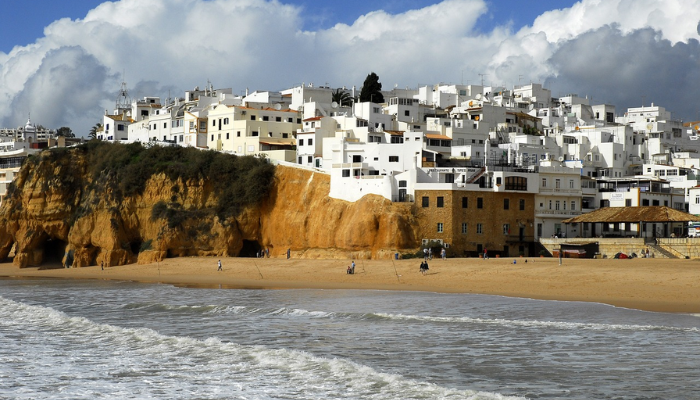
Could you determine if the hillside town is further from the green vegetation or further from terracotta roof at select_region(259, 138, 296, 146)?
the green vegetation

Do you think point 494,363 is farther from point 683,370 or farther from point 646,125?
point 646,125

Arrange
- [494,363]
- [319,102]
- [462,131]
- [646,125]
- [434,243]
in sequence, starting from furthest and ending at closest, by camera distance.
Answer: [646,125] < [319,102] < [462,131] < [434,243] < [494,363]

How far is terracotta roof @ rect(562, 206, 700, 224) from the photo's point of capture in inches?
1937

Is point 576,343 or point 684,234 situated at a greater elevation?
point 684,234

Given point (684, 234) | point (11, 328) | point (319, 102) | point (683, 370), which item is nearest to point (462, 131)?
point (319, 102)

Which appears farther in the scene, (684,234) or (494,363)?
(684,234)

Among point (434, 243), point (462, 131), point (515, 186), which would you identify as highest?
point (462, 131)

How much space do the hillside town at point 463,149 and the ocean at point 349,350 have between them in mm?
18252

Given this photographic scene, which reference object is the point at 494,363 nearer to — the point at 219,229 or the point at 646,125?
the point at 219,229

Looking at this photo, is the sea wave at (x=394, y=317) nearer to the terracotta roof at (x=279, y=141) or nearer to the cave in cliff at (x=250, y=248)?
the cave in cliff at (x=250, y=248)

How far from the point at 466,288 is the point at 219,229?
2438cm

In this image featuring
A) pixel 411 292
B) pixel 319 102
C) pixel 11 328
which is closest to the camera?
pixel 11 328

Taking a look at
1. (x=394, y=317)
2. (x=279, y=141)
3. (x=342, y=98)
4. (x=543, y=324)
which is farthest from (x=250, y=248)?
(x=543, y=324)

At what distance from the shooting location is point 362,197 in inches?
2073
